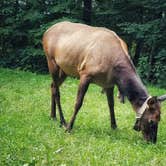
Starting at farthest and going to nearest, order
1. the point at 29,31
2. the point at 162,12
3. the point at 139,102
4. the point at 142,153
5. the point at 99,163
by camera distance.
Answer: the point at 29,31 < the point at 162,12 < the point at 139,102 < the point at 142,153 < the point at 99,163

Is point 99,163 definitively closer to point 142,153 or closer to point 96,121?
point 142,153

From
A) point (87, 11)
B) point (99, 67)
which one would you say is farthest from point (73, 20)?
point (99, 67)

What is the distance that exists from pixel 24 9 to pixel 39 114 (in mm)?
10120

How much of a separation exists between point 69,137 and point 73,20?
9.87m

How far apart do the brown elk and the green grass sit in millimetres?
351

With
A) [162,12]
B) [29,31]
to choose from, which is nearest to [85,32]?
[162,12]

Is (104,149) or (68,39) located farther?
(68,39)

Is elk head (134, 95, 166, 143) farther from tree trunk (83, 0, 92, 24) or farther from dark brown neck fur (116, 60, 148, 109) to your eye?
tree trunk (83, 0, 92, 24)

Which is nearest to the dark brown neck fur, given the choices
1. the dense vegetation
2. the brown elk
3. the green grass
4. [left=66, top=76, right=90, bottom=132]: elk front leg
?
the brown elk

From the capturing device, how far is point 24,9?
19359mm

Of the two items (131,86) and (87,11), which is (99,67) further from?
(87,11)

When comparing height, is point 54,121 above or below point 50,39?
below

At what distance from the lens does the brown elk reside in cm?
790

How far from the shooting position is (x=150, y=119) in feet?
25.5
